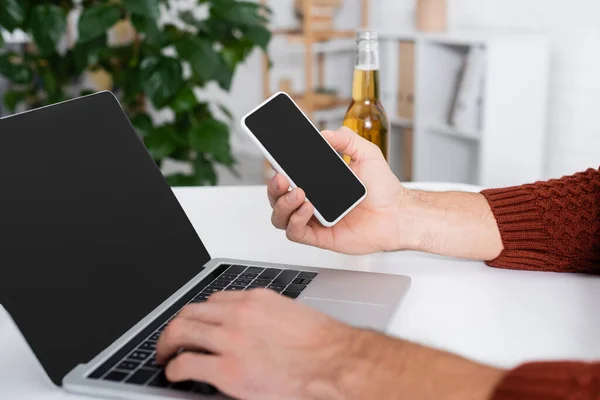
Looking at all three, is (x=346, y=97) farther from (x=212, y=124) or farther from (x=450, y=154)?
(x=212, y=124)

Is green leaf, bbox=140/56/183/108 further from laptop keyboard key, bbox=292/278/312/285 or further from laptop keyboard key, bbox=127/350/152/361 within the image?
laptop keyboard key, bbox=127/350/152/361

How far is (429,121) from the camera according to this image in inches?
125

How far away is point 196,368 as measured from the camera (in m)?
0.57

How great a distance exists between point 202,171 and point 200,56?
35cm

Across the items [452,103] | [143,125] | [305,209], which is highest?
[305,209]

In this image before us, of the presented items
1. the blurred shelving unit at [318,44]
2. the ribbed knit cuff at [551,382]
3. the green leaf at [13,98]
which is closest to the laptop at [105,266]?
the ribbed knit cuff at [551,382]

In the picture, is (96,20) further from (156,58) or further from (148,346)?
(148,346)

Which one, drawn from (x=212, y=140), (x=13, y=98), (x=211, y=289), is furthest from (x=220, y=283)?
(x=13, y=98)

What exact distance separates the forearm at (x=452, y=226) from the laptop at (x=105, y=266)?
0.13 metres

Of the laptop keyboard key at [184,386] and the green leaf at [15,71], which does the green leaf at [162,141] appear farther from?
the laptop keyboard key at [184,386]

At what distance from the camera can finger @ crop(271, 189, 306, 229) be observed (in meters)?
0.86

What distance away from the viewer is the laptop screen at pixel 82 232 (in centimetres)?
66

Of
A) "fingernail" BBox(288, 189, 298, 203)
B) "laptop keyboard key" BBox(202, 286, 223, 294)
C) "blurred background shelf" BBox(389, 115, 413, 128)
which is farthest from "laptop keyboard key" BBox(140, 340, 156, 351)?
"blurred background shelf" BBox(389, 115, 413, 128)

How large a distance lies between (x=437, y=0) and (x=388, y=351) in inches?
108
